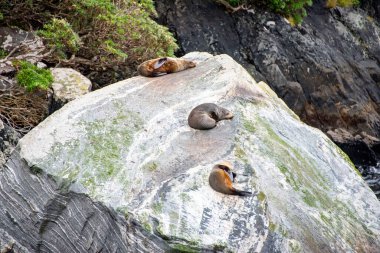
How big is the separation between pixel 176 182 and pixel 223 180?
0.46 metres

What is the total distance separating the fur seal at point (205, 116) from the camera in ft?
20.7

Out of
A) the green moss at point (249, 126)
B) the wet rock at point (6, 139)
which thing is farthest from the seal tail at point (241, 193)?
the wet rock at point (6, 139)

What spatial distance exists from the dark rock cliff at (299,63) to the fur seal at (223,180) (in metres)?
9.36

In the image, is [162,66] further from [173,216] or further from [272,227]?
[272,227]

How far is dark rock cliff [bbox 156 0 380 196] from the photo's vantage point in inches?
603

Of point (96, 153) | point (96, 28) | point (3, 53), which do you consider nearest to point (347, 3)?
point (96, 28)

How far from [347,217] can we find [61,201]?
114 inches

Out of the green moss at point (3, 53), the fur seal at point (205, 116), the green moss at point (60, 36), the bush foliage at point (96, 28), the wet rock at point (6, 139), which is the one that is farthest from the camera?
the bush foliage at point (96, 28)

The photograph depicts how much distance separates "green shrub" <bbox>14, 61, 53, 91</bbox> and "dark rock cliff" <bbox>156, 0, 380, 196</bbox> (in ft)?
20.8

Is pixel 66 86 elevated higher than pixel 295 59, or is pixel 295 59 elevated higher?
pixel 66 86

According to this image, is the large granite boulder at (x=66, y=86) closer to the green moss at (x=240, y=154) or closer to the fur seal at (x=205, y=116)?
the fur seal at (x=205, y=116)

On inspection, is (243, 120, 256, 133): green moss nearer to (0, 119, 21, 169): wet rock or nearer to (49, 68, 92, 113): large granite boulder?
(0, 119, 21, 169): wet rock

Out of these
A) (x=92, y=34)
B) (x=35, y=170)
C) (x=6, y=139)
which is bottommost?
(x=92, y=34)

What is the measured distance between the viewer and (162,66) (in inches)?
317
